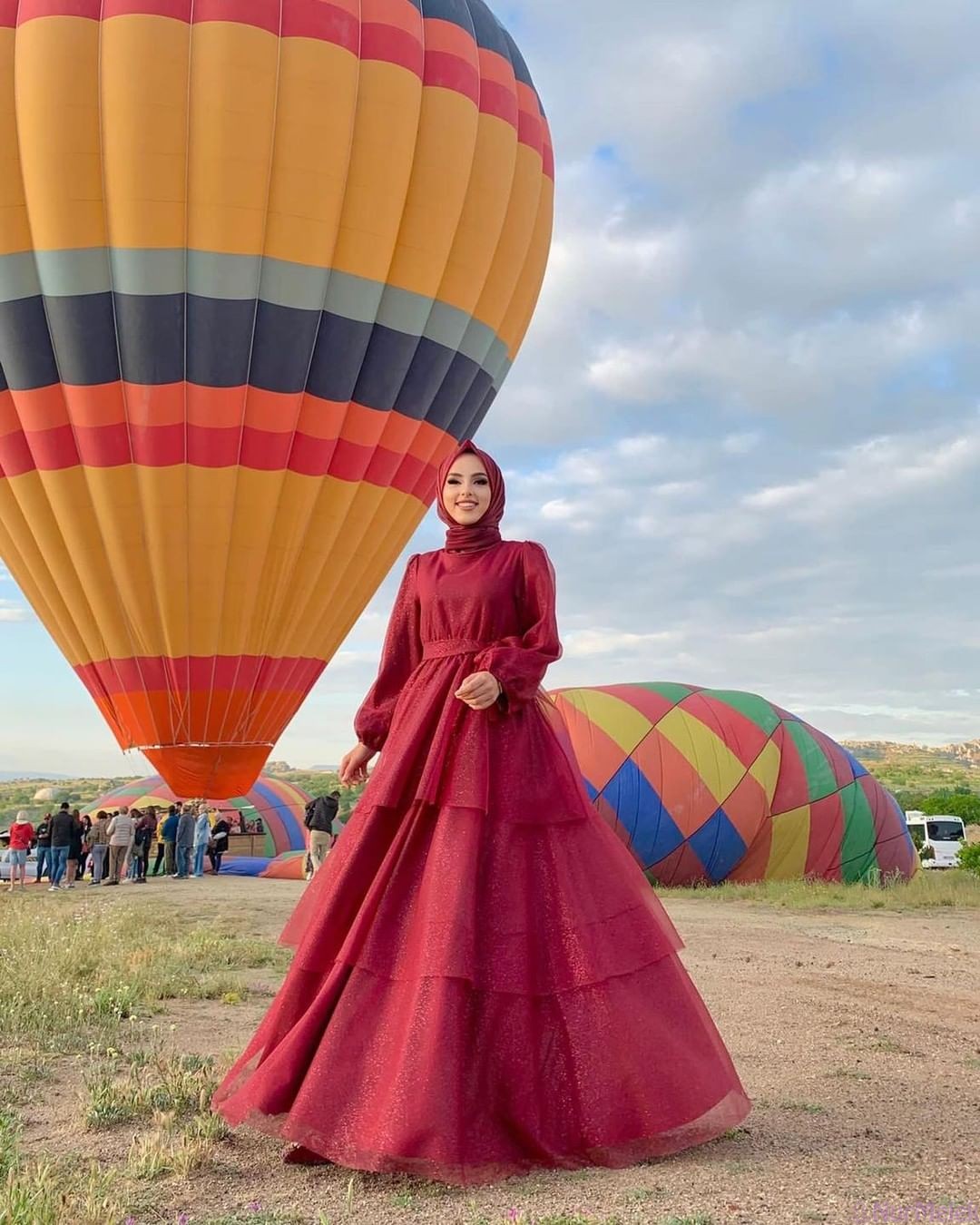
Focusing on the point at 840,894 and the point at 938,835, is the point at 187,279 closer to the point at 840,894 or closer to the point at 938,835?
the point at 840,894

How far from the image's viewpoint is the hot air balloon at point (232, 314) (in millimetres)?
11062

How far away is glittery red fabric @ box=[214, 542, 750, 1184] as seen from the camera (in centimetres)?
277

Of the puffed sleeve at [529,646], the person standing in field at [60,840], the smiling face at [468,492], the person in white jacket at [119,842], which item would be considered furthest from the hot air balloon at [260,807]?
the puffed sleeve at [529,646]

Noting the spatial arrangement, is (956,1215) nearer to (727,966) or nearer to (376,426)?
(727,966)

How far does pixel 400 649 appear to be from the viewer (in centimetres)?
358

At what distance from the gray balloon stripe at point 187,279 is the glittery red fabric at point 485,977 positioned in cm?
931

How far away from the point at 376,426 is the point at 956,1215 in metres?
11.1

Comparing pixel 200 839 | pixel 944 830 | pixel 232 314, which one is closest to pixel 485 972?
pixel 232 314

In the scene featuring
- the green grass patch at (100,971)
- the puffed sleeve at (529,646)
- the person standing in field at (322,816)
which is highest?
the puffed sleeve at (529,646)

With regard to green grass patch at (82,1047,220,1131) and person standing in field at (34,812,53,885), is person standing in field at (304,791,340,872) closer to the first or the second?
person standing in field at (34,812,53,885)

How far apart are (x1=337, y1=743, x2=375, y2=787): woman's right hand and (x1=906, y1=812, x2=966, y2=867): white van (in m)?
30.2

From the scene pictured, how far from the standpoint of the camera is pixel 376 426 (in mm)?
12680

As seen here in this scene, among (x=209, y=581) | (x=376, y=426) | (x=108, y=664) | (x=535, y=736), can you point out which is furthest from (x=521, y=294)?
(x=535, y=736)

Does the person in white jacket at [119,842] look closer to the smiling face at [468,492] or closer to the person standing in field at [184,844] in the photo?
the person standing in field at [184,844]
